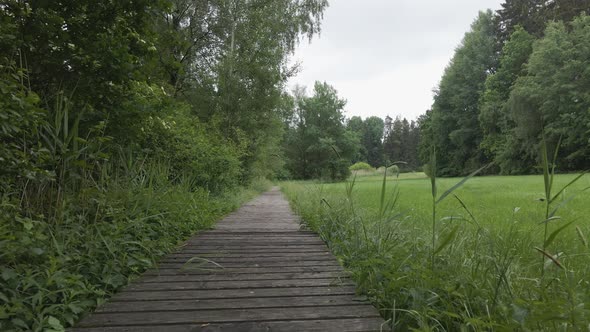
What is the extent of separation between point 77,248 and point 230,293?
4.42ft

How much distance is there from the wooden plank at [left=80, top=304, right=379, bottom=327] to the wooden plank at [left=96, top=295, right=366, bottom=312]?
6cm

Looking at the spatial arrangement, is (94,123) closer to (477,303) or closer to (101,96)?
(101,96)

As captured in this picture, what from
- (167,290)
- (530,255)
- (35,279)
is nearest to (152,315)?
(167,290)

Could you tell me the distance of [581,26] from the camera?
88.6 ft

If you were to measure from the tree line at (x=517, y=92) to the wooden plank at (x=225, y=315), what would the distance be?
52.5 ft

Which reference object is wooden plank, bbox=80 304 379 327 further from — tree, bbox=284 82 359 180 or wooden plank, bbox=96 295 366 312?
tree, bbox=284 82 359 180

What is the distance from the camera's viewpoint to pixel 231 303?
2.46 metres

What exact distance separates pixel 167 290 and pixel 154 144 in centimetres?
413

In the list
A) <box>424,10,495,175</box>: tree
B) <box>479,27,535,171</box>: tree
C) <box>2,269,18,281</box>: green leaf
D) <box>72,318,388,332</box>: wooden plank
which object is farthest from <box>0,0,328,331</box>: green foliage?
<box>424,10,495,175</box>: tree

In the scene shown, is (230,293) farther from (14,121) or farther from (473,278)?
(14,121)

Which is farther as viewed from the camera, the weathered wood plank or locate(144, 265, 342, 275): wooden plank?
the weathered wood plank

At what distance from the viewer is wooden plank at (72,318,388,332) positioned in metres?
2.06

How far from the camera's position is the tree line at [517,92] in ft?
86.1

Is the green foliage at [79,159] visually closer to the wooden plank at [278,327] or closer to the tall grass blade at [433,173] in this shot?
the wooden plank at [278,327]
